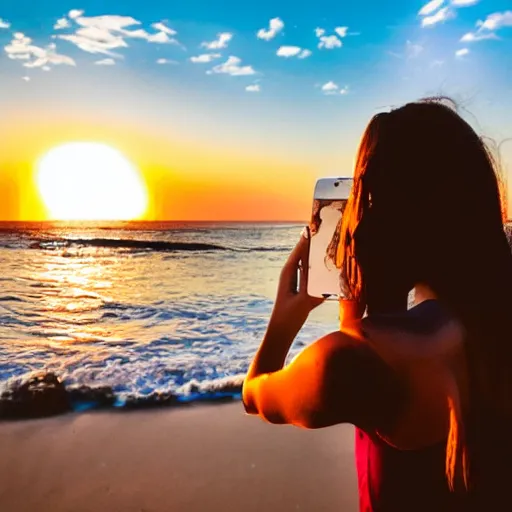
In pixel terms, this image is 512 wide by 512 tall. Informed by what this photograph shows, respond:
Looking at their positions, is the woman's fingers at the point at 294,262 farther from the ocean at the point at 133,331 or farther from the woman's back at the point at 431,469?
the ocean at the point at 133,331

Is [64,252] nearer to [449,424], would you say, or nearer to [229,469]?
[229,469]

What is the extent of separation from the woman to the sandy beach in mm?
2259

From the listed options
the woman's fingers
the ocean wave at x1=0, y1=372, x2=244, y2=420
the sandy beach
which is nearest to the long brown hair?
the woman's fingers

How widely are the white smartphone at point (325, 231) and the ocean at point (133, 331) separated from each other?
3671 millimetres

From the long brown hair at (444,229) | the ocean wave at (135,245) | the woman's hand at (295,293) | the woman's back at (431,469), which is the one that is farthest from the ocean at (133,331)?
the ocean wave at (135,245)

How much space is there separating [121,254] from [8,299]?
500 inches

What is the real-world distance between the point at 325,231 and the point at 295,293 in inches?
6.4

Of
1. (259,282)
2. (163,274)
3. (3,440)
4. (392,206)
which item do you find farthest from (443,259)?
(163,274)

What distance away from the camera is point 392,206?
1.17 m

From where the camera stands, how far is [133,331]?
7715 mm

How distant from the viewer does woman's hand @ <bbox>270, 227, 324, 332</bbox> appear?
1.40 meters

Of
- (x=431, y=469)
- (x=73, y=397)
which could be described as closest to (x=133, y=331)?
(x=73, y=397)

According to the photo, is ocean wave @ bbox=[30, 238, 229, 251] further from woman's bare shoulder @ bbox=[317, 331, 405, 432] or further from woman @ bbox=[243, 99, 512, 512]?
woman's bare shoulder @ bbox=[317, 331, 405, 432]

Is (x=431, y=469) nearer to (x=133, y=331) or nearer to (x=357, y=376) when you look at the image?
(x=357, y=376)
